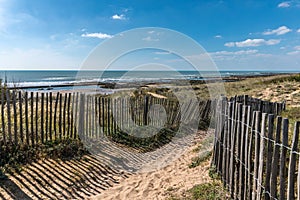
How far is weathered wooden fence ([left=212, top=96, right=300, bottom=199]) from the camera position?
108 inches

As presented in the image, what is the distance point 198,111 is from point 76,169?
724cm

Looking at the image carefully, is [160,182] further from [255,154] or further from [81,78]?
[81,78]

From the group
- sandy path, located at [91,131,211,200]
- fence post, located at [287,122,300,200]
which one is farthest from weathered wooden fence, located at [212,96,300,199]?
sandy path, located at [91,131,211,200]

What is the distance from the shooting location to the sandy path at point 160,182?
4727mm

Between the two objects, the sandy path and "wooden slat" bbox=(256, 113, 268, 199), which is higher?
"wooden slat" bbox=(256, 113, 268, 199)

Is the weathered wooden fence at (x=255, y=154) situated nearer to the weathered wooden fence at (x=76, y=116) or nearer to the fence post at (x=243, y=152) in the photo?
the fence post at (x=243, y=152)

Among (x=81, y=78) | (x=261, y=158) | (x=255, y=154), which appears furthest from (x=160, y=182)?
(x=81, y=78)

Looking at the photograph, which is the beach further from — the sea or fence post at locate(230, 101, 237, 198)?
the sea

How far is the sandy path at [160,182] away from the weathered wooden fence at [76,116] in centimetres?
263

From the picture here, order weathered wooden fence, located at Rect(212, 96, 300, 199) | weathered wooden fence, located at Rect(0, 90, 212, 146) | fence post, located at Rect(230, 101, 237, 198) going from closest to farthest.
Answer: weathered wooden fence, located at Rect(212, 96, 300, 199), fence post, located at Rect(230, 101, 237, 198), weathered wooden fence, located at Rect(0, 90, 212, 146)

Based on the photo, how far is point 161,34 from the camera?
947cm

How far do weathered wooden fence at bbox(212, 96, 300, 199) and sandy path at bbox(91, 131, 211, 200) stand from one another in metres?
0.52

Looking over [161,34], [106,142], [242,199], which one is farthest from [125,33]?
[242,199]

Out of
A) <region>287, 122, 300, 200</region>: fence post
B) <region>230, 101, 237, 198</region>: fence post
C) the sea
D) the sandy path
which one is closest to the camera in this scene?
<region>287, 122, 300, 200</region>: fence post
